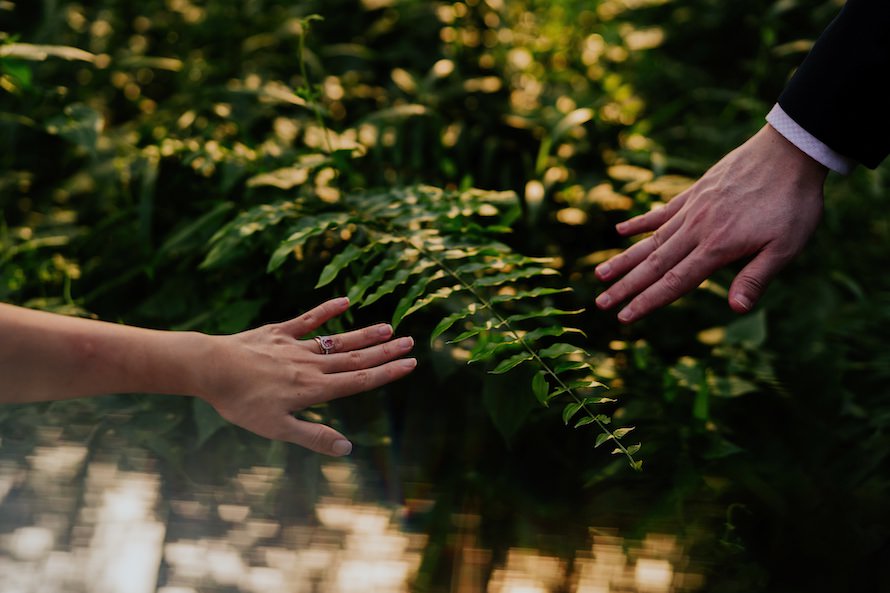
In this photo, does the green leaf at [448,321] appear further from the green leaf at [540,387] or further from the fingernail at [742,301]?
the fingernail at [742,301]

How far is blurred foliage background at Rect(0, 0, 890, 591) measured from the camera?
126 centimetres

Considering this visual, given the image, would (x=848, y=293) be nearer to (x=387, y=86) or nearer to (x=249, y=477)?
(x=387, y=86)

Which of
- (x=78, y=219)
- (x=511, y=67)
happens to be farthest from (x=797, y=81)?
(x=78, y=219)

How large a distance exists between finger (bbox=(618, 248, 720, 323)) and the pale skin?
377mm

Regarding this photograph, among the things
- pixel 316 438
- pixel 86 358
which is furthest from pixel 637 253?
pixel 86 358

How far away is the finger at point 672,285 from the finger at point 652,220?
129mm

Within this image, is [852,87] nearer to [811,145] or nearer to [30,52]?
[811,145]

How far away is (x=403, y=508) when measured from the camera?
1194 millimetres

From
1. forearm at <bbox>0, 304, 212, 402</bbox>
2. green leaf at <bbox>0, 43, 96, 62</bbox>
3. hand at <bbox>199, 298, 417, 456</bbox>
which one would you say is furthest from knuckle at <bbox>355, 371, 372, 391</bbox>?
green leaf at <bbox>0, 43, 96, 62</bbox>

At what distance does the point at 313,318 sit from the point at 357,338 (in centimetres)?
7

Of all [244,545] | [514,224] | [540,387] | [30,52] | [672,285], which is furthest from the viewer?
[514,224]

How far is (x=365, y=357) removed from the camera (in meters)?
1.17

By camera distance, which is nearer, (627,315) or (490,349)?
(490,349)

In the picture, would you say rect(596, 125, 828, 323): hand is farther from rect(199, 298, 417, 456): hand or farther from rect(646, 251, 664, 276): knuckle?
rect(199, 298, 417, 456): hand
